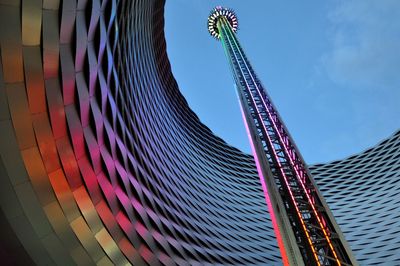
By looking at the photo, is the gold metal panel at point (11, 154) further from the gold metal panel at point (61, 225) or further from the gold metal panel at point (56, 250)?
the gold metal panel at point (56, 250)

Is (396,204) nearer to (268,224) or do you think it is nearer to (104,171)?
(268,224)

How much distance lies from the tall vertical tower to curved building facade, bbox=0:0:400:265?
9.86m

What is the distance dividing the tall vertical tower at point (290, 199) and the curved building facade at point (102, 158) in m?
9.86

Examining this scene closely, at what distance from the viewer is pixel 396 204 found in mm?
64562

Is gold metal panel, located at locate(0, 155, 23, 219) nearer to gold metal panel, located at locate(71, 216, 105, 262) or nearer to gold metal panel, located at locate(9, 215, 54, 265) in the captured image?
gold metal panel, located at locate(9, 215, 54, 265)

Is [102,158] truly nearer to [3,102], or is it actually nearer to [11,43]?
[3,102]

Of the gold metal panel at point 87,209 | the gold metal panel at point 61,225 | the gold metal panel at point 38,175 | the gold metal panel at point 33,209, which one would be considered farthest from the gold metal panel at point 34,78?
the gold metal panel at point 87,209

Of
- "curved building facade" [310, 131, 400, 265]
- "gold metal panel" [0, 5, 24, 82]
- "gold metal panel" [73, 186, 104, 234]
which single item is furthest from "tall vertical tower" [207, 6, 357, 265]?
"curved building facade" [310, 131, 400, 265]

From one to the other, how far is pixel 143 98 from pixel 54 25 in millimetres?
28288

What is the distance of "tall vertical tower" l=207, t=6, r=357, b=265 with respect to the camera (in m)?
17.9

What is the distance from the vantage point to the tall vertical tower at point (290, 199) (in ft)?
58.7

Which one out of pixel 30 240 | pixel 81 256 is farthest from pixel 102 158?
pixel 30 240

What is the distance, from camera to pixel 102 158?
75.4 feet

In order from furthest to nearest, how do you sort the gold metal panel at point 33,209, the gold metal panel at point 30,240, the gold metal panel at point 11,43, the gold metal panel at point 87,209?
the gold metal panel at point 87,209
the gold metal panel at point 30,240
the gold metal panel at point 33,209
the gold metal panel at point 11,43
